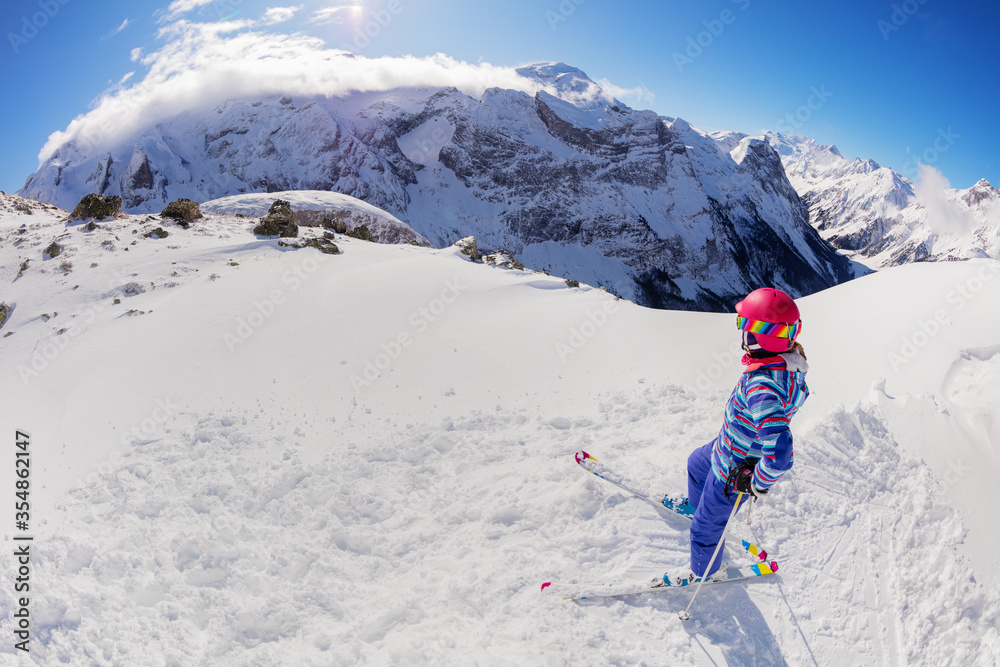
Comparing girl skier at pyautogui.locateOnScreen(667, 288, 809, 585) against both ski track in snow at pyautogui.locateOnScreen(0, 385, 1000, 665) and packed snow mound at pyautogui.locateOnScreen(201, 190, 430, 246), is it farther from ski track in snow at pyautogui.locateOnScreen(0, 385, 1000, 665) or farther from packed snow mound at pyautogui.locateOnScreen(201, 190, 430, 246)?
packed snow mound at pyautogui.locateOnScreen(201, 190, 430, 246)

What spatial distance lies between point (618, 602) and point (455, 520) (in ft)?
7.52

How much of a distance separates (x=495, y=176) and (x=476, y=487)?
119091 millimetres

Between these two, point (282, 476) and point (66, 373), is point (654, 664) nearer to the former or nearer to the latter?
point (282, 476)

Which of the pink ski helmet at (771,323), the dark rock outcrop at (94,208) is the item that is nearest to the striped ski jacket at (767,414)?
the pink ski helmet at (771,323)

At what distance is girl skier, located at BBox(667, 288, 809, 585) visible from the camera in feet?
14.1

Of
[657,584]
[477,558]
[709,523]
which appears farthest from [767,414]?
[477,558]

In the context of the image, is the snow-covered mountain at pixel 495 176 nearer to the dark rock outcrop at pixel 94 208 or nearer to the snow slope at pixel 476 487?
the dark rock outcrop at pixel 94 208

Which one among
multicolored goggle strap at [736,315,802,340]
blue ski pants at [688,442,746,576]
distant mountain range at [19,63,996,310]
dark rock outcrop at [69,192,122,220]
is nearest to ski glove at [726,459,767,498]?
blue ski pants at [688,442,746,576]

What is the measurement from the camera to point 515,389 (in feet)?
30.0

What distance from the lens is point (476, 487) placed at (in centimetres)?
654

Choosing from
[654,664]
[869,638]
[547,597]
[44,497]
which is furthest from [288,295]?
[869,638]

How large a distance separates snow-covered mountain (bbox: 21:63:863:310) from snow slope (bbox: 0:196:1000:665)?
89.9 metres

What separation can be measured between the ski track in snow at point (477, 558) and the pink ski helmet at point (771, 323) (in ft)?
8.35

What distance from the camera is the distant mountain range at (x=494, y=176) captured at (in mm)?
90938
